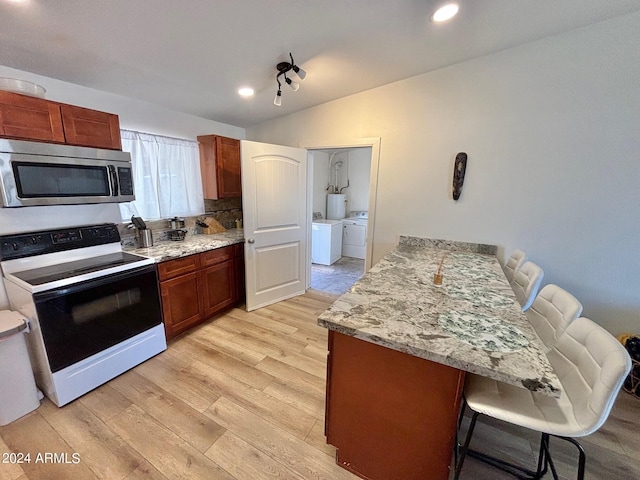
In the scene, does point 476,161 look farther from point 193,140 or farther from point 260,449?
point 193,140

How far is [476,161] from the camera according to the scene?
7.75 feet

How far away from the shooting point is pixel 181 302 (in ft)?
7.98

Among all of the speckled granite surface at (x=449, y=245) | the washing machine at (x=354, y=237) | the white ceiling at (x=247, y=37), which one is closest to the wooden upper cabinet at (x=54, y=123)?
the white ceiling at (x=247, y=37)

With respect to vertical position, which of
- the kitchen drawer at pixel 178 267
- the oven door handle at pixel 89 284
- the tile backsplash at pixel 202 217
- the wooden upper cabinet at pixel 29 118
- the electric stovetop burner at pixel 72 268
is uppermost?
the wooden upper cabinet at pixel 29 118

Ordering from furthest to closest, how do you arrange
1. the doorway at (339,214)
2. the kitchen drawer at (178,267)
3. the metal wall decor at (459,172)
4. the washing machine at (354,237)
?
the washing machine at (354,237) → the doorway at (339,214) → the metal wall decor at (459,172) → the kitchen drawer at (178,267)

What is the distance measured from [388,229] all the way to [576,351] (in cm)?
193

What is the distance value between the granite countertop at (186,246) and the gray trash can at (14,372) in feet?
2.72

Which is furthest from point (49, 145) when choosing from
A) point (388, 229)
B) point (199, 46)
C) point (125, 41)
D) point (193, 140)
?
point (388, 229)

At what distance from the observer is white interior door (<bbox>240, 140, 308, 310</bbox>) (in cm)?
280

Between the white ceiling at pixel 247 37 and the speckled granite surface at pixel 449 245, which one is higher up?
the white ceiling at pixel 247 37

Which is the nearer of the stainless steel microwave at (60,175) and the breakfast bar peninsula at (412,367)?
the breakfast bar peninsula at (412,367)

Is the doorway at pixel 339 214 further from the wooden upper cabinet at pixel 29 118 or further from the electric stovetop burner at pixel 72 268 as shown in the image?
the wooden upper cabinet at pixel 29 118

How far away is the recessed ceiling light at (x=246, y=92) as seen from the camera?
7.95 feet

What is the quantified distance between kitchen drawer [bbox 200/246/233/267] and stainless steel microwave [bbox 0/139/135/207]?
822mm
